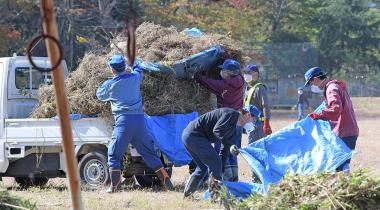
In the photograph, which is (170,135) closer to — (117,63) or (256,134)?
(256,134)

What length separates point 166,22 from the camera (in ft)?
129

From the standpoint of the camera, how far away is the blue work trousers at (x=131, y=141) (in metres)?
11.0

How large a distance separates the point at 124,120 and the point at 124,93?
377 millimetres

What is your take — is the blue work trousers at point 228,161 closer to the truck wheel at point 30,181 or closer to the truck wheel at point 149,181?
the truck wheel at point 149,181

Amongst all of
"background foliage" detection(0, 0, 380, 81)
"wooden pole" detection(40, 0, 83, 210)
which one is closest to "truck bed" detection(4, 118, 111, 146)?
"wooden pole" detection(40, 0, 83, 210)

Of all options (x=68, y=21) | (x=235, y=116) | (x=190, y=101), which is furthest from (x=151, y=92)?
(x=68, y=21)

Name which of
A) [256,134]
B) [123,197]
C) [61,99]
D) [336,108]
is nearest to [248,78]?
[256,134]

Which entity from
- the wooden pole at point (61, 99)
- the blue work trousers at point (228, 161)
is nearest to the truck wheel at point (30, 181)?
the blue work trousers at point (228, 161)

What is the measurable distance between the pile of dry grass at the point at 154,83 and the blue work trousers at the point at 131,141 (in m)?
0.70

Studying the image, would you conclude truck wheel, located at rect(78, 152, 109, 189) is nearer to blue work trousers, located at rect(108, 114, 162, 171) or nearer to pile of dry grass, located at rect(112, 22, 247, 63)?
blue work trousers, located at rect(108, 114, 162, 171)

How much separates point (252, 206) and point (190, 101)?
4.59 m

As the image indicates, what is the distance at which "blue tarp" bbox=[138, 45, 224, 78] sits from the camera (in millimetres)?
11680

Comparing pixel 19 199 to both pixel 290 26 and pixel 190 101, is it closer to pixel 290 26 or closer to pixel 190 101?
pixel 190 101

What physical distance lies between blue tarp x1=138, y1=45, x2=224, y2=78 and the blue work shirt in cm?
55
